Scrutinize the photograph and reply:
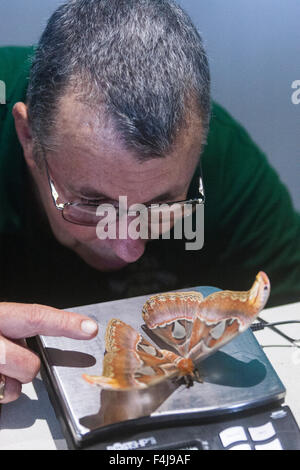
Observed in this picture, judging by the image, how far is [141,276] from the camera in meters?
1.09

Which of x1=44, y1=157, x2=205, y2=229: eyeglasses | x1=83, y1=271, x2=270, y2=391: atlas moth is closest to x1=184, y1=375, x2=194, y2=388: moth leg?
x1=83, y1=271, x2=270, y2=391: atlas moth

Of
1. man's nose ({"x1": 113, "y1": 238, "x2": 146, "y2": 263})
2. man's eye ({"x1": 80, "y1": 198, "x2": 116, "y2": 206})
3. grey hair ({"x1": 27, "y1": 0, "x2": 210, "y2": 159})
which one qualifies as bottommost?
man's nose ({"x1": 113, "y1": 238, "x2": 146, "y2": 263})

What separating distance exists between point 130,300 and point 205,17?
1.49ft

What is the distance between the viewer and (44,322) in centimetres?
65

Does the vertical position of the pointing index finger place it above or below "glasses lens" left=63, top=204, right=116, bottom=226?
below

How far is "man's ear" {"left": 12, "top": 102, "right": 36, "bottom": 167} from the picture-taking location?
2.68ft

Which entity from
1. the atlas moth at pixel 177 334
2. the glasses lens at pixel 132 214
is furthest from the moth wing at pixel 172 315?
the glasses lens at pixel 132 214

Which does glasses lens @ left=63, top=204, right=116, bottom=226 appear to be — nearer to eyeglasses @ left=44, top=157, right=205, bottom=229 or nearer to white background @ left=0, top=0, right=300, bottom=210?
eyeglasses @ left=44, top=157, right=205, bottom=229

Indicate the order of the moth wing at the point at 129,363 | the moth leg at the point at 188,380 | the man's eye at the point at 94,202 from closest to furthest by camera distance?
the moth wing at the point at 129,363 < the moth leg at the point at 188,380 < the man's eye at the point at 94,202

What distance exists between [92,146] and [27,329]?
0.23 meters

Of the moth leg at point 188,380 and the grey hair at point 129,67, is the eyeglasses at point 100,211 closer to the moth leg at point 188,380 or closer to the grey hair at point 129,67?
the grey hair at point 129,67

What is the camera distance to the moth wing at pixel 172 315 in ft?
2.21

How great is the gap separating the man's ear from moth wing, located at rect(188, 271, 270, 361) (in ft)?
1.21

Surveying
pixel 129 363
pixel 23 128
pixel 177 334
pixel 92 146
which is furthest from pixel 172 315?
pixel 23 128
